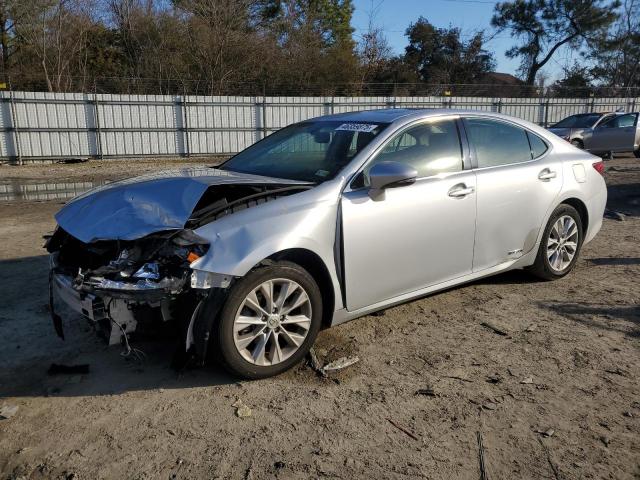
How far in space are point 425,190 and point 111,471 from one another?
2740 millimetres

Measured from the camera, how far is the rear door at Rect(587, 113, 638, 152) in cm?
1838

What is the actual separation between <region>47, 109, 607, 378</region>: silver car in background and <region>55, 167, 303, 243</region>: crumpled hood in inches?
0.5

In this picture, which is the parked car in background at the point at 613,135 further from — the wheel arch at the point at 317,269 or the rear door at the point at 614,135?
the wheel arch at the point at 317,269

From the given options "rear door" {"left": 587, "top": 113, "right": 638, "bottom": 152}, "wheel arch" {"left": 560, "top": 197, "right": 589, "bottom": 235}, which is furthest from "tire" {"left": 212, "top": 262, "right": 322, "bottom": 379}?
"rear door" {"left": 587, "top": 113, "right": 638, "bottom": 152}

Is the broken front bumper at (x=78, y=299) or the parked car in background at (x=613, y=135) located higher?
the parked car in background at (x=613, y=135)

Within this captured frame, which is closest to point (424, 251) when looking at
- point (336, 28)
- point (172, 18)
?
point (172, 18)

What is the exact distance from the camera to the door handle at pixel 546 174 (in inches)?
196

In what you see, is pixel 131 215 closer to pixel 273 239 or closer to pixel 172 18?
pixel 273 239

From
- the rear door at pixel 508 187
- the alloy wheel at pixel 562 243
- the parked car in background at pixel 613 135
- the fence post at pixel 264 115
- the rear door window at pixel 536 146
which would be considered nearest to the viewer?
the rear door at pixel 508 187

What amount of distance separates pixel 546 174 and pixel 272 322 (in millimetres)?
3018

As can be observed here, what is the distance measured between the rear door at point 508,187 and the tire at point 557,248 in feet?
0.65

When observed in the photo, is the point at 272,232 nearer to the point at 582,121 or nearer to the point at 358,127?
the point at 358,127

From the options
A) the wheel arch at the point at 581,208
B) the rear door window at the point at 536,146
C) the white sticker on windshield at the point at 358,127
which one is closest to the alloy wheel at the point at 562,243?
the wheel arch at the point at 581,208

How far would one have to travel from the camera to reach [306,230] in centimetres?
354
